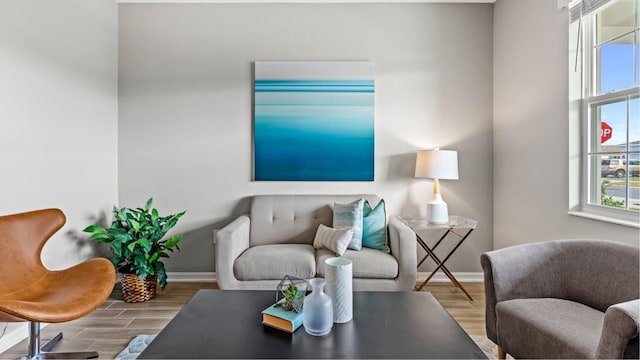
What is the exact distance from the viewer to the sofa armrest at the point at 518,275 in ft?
5.78

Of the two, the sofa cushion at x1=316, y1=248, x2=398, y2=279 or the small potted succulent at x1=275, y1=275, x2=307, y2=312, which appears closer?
the small potted succulent at x1=275, y1=275, x2=307, y2=312

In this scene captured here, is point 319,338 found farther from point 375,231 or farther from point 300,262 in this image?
point 375,231

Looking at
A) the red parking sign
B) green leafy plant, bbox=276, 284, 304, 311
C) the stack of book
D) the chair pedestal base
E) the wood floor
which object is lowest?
the wood floor

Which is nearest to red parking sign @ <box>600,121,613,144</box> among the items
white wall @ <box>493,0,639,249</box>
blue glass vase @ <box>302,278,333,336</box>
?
white wall @ <box>493,0,639,249</box>

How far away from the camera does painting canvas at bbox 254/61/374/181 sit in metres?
3.32

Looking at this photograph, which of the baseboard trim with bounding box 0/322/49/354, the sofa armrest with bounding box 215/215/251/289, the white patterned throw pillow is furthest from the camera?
the white patterned throw pillow

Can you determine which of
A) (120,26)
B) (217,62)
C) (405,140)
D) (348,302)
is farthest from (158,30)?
(348,302)

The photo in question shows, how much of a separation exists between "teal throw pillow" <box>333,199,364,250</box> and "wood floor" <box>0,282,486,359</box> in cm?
90

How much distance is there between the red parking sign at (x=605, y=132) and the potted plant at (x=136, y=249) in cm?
324

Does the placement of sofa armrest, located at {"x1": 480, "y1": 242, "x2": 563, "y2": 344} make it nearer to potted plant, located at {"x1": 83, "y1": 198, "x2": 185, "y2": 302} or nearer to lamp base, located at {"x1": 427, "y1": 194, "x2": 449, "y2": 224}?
lamp base, located at {"x1": 427, "y1": 194, "x2": 449, "y2": 224}

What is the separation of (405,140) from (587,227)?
1635 mm

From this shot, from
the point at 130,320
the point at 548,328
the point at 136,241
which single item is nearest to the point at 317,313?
the point at 548,328

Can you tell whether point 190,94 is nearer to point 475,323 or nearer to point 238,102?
point 238,102

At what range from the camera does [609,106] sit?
2.12m
